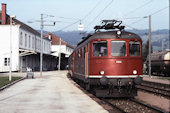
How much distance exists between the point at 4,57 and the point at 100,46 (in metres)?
34.0

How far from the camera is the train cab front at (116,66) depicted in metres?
12.8

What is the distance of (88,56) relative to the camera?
44.5ft

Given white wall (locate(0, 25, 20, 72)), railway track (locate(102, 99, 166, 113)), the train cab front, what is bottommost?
railway track (locate(102, 99, 166, 113))

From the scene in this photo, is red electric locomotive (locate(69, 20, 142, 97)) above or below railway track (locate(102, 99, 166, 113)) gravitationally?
above

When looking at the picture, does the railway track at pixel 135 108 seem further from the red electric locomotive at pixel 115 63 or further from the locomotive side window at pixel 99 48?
the locomotive side window at pixel 99 48

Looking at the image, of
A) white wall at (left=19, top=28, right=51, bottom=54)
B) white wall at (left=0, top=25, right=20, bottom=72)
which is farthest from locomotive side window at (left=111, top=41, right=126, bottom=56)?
white wall at (left=19, top=28, right=51, bottom=54)

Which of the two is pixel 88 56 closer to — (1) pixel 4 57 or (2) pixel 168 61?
(2) pixel 168 61

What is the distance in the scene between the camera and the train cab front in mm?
12781

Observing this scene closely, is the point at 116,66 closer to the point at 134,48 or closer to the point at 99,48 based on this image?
the point at 99,48

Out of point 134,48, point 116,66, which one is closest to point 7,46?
point 134,48

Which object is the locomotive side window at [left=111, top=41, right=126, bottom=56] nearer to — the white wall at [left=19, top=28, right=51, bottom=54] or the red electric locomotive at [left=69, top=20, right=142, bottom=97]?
the red electric locomotive at [left=69, top=20, right=142, bottom=97]

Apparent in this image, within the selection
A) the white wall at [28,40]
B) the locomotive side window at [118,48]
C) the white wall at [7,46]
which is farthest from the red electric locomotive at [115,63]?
the white wall at [28,40]

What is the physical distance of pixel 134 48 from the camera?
44.0ft

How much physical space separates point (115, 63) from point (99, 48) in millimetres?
1098
